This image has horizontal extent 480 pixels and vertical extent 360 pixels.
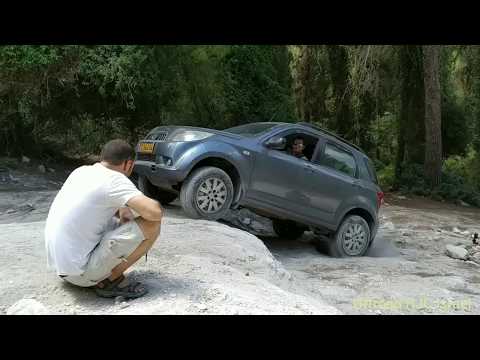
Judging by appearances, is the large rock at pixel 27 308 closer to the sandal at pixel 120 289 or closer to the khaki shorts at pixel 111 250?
the khaki shorts at pixel 111 250

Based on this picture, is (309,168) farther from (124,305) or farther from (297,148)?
(124,305)

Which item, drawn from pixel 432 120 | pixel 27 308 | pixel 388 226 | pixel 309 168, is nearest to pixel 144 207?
pixel 27 308

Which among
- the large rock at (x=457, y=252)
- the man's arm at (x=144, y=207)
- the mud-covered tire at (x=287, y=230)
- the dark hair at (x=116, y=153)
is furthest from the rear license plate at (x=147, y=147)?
the large rock at (x=457, y=252)

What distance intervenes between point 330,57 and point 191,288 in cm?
1935

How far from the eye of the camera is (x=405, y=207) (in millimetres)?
16109

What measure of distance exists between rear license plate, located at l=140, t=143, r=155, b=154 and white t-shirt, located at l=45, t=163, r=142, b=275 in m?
4.04

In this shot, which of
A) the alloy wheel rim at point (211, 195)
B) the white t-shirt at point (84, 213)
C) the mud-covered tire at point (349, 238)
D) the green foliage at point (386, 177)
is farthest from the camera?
the green foliage at point (386, 177)

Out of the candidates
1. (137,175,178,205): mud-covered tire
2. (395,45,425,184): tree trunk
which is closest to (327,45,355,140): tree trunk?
(395,45,425,184): tree trunk

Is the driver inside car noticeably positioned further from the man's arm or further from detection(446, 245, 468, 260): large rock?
the man's arm

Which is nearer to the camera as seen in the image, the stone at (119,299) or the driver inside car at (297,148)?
the stone at (119,299)

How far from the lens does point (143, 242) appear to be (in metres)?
4.58

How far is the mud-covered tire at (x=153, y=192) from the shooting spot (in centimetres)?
924

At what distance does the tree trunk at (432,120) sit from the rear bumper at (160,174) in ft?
42.3
